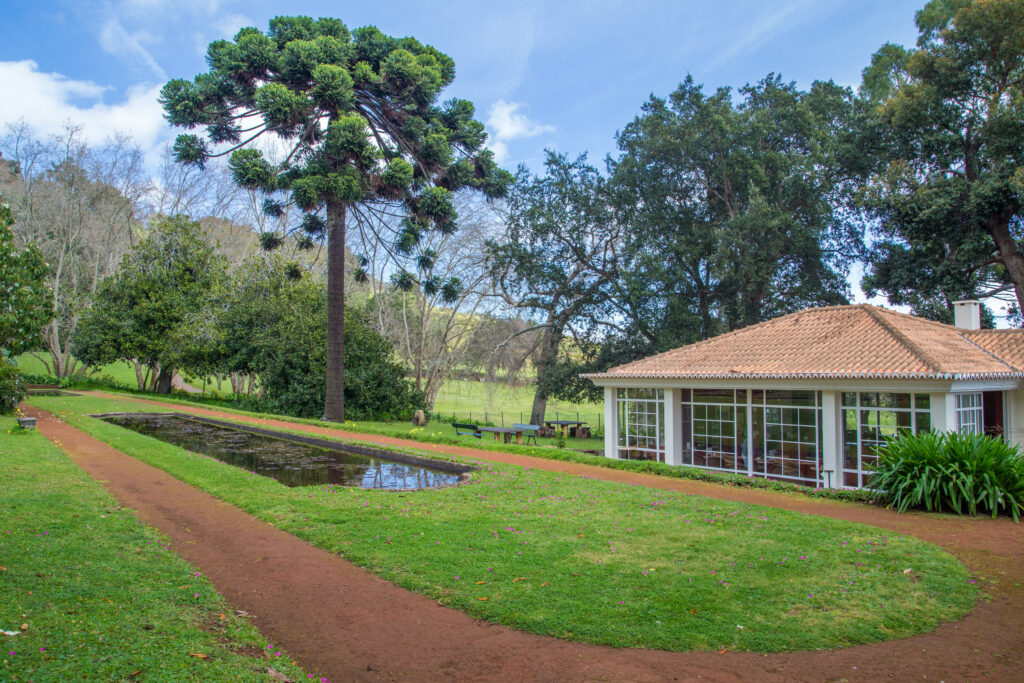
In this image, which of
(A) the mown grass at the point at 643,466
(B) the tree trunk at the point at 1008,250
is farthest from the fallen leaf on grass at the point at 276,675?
(B) the tree trunk at the point at 1008,250

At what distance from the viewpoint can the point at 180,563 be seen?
6074 mm

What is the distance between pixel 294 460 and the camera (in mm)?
13469

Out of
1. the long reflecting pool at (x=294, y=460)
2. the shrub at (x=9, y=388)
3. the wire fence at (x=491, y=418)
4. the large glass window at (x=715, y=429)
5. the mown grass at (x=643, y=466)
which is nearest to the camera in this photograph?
the mown grass at (x=643, y=466)

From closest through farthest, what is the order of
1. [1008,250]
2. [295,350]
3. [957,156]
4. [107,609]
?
[107,609] → [1008,250] → [957,156] → [295,350]

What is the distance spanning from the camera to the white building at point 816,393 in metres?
13.8

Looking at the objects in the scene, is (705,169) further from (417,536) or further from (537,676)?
(537,676)

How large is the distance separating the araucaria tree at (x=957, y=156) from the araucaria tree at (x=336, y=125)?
1559 centimetres

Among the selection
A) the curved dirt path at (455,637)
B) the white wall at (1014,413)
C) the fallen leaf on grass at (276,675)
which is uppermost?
the white wall at (1014,413)

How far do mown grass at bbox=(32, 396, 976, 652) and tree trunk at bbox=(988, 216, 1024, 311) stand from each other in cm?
2142

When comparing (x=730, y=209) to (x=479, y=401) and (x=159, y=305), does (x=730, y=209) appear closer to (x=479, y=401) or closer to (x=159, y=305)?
(x=159, y=305)

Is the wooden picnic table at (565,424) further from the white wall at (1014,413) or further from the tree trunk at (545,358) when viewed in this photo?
the white wall at (1014,413)

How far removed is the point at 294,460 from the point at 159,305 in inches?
882

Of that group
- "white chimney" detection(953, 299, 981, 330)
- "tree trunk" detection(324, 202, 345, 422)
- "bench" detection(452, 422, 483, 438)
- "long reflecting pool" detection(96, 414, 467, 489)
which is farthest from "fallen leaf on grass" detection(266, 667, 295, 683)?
"white chimney" detection(953, 299, 981, 330)

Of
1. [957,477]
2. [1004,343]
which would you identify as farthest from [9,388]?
[1004,343]
